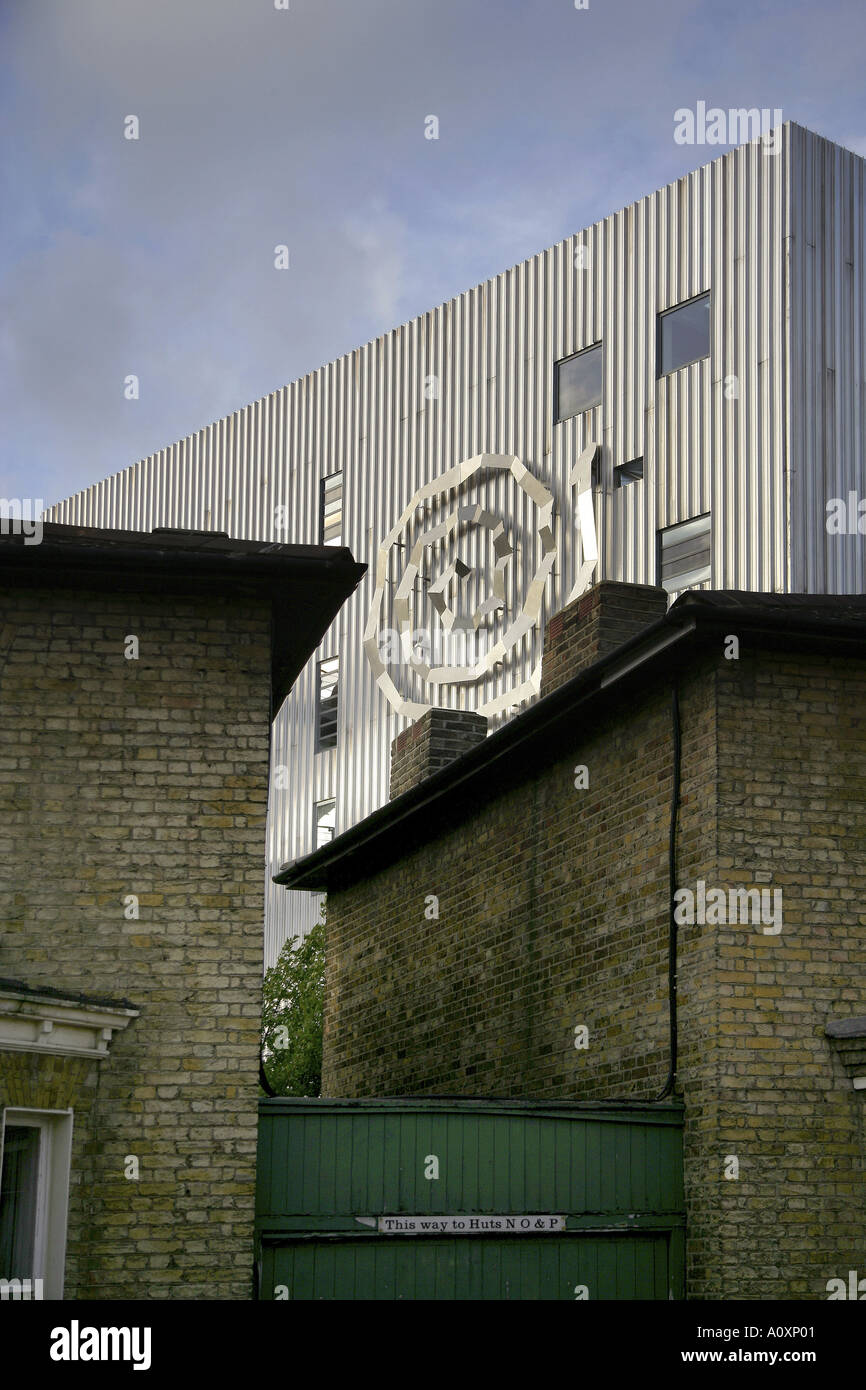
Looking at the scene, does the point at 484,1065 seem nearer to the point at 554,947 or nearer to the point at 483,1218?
the point at 554,947

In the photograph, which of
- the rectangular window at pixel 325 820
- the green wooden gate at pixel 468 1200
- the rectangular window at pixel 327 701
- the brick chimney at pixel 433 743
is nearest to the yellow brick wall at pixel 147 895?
the green wooden gate at pixel 468 1200

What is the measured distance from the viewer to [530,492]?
109 ft

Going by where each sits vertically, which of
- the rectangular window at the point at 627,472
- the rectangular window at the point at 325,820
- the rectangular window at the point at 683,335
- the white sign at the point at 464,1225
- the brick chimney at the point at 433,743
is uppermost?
the rectangular window at the point at 683,335

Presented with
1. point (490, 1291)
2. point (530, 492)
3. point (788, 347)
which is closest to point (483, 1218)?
point (490, 1291)

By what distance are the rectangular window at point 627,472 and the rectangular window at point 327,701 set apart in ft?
30.4

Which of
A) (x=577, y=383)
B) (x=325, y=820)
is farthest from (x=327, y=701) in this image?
(x=577, y=383)

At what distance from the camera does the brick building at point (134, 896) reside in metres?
11.3

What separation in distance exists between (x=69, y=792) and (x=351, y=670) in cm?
2599

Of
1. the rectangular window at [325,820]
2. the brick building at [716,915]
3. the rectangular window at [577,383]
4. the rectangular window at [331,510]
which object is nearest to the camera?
the brick building at [716,915]

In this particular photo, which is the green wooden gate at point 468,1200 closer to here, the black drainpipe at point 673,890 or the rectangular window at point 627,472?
the black drainpipe at point 673,890

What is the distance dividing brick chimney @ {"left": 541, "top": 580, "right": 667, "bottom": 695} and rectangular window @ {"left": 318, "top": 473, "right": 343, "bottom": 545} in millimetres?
22759

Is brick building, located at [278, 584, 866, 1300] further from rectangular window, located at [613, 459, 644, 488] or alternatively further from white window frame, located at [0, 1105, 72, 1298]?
rectangular window, located at [613, 459, 644, 488]

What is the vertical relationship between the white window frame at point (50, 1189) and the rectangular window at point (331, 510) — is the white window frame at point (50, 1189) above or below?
below
